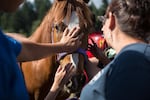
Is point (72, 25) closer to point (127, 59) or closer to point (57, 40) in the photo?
point (57, 40)

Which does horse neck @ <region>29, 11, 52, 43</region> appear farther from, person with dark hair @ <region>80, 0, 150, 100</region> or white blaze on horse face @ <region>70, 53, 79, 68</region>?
person with dark hair @ <region>80, 0, 150, 100</region>

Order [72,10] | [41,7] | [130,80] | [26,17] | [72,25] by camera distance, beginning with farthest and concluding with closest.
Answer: [26,17]
[41,7]
[72,10]
[72,25]
[130,80]

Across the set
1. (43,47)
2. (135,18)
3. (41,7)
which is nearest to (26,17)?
(41,7)

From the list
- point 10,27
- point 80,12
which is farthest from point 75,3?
point 10,27

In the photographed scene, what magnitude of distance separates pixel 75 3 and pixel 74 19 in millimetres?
190

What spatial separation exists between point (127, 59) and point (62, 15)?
1966mm

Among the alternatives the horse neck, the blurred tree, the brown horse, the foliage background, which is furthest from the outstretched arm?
the blurred tree

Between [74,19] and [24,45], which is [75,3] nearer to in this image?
[74,19]

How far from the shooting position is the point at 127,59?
1.91 meters

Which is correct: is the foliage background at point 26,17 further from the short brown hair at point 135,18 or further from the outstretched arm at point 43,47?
the short brown hair at point 135,18

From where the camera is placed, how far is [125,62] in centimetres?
191

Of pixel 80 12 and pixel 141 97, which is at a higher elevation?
pixel 141 97

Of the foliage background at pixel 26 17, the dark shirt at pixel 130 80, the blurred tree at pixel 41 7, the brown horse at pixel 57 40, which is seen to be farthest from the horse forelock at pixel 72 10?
the blurred tree at pixel 41 7

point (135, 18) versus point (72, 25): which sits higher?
point (135, 18)
